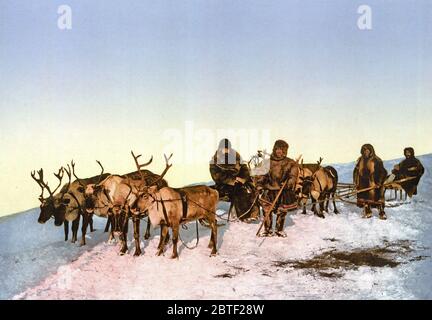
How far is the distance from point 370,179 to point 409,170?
2018mm

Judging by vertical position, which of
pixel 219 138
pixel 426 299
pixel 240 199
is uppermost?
pixel 219 138

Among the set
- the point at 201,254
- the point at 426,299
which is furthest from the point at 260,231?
the point at 426,299

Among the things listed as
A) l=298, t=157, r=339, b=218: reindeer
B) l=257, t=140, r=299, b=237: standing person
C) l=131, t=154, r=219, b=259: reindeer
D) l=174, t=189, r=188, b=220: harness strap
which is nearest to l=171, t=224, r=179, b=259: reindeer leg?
l=131, t=154, r=219, b=259: reindeer

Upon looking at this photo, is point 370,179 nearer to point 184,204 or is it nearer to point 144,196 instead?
point 184,204

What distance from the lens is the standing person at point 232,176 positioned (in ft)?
37.7

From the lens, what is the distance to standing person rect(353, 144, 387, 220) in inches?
474

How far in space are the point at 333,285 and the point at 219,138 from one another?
425 centimetres

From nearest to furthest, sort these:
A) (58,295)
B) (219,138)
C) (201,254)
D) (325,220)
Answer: (58,295) < (201,254) < (219,138) < (325,220)

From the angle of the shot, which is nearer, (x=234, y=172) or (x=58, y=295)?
(x=58, y=295)

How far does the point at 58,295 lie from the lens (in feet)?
26.8

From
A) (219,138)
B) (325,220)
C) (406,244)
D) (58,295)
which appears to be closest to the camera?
(58,295)

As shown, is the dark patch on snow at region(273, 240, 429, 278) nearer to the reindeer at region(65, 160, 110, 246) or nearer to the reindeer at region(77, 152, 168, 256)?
the reindeer at region(77, 152, 168, 256)

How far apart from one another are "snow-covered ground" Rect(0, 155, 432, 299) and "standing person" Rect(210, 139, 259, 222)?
24.6 inches
